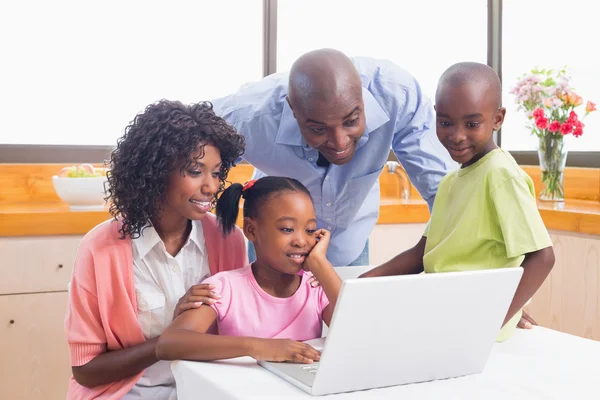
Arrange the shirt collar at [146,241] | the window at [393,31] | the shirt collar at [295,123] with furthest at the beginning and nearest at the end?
the window at [393,31] < the shirt collar at [295,123] < the shirt collar at [146,241]

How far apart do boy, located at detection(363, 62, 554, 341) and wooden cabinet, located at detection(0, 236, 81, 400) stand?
60.3 inches

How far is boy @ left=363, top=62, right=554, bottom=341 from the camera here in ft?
3.77

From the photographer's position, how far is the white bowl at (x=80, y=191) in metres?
2.57

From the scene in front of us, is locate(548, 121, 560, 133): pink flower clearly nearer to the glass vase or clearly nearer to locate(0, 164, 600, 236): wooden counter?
the glass vase

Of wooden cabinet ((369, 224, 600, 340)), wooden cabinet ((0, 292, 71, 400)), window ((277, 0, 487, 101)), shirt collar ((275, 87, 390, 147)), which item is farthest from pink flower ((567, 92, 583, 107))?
wooden cabinet ((0, 292, 71, 400))

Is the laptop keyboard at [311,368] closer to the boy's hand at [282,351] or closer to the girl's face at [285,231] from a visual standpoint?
the boy's hand at [282,351]

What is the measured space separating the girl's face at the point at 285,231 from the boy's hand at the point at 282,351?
0.29 meters

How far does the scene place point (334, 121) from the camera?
1.42 m

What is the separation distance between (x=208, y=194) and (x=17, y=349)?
1431 mm

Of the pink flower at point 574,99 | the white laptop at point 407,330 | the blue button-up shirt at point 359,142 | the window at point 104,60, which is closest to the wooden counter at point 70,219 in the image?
the pink flower at point 574,99

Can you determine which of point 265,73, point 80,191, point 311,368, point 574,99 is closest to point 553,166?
point 574,99

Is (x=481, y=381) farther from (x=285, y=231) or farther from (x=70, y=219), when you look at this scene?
(x=70, y=219)

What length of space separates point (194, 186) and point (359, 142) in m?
0.54

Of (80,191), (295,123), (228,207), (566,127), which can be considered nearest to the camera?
(228,207)
